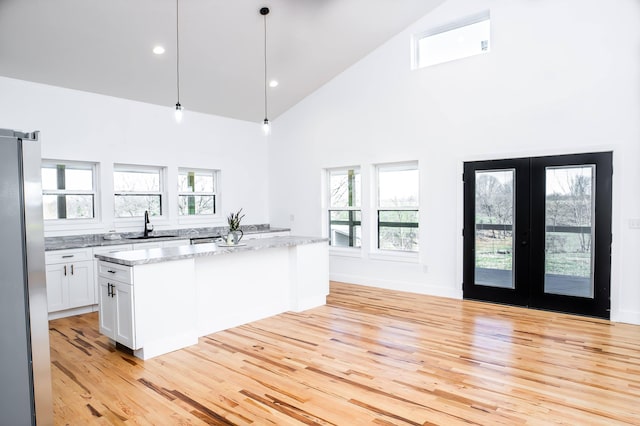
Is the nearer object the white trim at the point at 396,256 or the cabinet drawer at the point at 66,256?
the cabinet drawer at the point at 66,256

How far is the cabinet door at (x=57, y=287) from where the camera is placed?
15.5 ft

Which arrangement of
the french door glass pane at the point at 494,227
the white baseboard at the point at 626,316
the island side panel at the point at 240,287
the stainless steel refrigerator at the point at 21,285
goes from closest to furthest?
1. the stainless steel refrigerator at the point at 21,285
2. the island side panel at the point at 240,287
3. the white baseboard at the point at 626,316
4. the french door glass pane at the point at 494,227

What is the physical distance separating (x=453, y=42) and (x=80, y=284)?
5885 mm

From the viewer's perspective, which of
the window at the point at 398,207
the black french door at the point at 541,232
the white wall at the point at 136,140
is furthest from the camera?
the window at the point at 398,207

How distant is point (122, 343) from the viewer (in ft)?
11.9

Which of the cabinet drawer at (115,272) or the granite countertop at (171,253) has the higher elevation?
the granite countertop at (171,253)

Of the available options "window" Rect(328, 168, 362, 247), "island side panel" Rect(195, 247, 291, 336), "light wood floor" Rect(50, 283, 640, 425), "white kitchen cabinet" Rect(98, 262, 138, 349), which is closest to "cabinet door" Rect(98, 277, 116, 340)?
"white kitchen cabinet" Rect(98, 262, 138, 349)

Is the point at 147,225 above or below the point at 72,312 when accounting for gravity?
above

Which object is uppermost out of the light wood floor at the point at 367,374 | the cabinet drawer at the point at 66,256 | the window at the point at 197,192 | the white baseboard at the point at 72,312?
the window at the point at 197,192

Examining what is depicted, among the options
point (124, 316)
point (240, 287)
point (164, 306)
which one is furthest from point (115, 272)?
point (240, 287)

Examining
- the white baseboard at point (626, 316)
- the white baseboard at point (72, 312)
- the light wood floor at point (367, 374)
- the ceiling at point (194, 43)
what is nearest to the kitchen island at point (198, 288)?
the light wood floor at point (367, 374)

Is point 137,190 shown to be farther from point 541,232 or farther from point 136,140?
point 541,232

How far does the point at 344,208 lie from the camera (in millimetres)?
7012

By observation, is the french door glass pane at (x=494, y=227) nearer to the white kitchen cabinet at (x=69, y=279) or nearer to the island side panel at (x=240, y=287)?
the island side panel at (x=240, y=287)
